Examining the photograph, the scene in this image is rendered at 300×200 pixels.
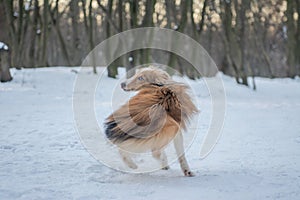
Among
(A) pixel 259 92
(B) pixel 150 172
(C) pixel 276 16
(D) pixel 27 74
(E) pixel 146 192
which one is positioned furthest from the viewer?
(C) pixel 276 16

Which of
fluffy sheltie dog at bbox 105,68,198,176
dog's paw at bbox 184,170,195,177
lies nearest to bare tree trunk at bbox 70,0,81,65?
fluffy sheltie dog at bbox 105,68,198,176

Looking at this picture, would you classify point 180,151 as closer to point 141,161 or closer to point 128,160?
point 128,160

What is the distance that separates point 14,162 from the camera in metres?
4.99

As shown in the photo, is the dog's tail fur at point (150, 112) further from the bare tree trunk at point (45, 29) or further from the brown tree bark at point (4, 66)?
the bare tree trunk at point (45, 29)

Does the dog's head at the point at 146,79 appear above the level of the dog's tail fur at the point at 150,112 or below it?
above

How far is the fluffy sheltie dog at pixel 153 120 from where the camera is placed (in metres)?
4.40

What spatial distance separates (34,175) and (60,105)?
281 inches

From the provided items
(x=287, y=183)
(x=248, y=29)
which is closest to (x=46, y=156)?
(x=287, y=183)

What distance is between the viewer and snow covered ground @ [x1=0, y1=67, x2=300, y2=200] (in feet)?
12.9

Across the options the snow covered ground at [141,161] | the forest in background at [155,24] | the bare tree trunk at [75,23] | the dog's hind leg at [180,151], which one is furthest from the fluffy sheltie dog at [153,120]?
the bare tree trunk at [75,23]

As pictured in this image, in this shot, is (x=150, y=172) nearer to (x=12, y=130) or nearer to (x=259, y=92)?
(x=12, y=130)

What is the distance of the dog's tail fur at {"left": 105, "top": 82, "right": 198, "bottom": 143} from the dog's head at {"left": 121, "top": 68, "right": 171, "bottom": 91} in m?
0.17

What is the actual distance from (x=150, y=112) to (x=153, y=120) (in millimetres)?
93

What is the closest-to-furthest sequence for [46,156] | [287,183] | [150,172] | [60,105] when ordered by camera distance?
1. [287,183]
2. [150,172]
3. [46,156]
4. [60,105]
